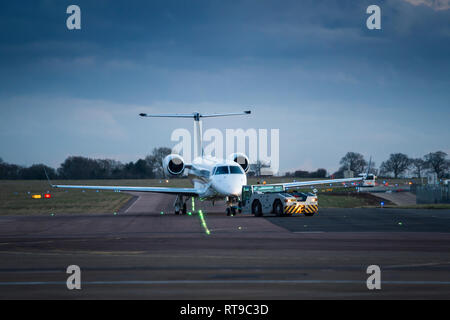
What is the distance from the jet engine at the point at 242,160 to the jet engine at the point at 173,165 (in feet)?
13.6

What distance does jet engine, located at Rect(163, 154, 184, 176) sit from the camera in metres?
42.9

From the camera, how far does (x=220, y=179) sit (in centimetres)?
3756

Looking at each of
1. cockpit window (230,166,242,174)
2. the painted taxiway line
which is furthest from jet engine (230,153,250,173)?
the painted taxiway line

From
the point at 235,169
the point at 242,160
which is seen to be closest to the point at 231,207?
the point at 235,169

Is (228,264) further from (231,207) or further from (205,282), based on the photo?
(231,207)

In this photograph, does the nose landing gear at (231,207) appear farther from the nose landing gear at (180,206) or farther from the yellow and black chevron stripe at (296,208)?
the yellow and black chevron stripe at (296,208)

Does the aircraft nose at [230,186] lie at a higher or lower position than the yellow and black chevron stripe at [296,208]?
higher

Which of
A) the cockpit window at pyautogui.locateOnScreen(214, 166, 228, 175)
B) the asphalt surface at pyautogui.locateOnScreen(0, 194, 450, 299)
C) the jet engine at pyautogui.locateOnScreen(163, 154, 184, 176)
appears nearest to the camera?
the asphalt surface at pyautogui.locateOnScreen(0, 194, 450, 299)

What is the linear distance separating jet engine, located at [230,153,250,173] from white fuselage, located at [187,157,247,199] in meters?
2.82

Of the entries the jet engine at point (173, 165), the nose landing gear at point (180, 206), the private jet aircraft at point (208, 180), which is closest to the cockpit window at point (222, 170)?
the private jet aircraft at point (208, 180)

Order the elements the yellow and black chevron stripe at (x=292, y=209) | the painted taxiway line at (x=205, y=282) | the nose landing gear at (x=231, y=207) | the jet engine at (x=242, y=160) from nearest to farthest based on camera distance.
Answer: the painted taxiway line at (x=205, y=282)
the yellow and black chevron stripe at (x=292, y=209)
the nose landing gear at (x=231, y=207)
the jet engine at (x=242, y=160)

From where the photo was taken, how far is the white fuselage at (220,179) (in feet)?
122

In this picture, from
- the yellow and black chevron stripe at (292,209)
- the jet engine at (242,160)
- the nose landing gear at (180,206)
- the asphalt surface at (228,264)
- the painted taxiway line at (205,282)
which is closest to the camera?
the asphalt surface at (228,264)

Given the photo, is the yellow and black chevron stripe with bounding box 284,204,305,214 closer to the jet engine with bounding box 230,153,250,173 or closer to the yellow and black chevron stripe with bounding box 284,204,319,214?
the yellow and black chevron stripe with bounding box 284,204,319,214
